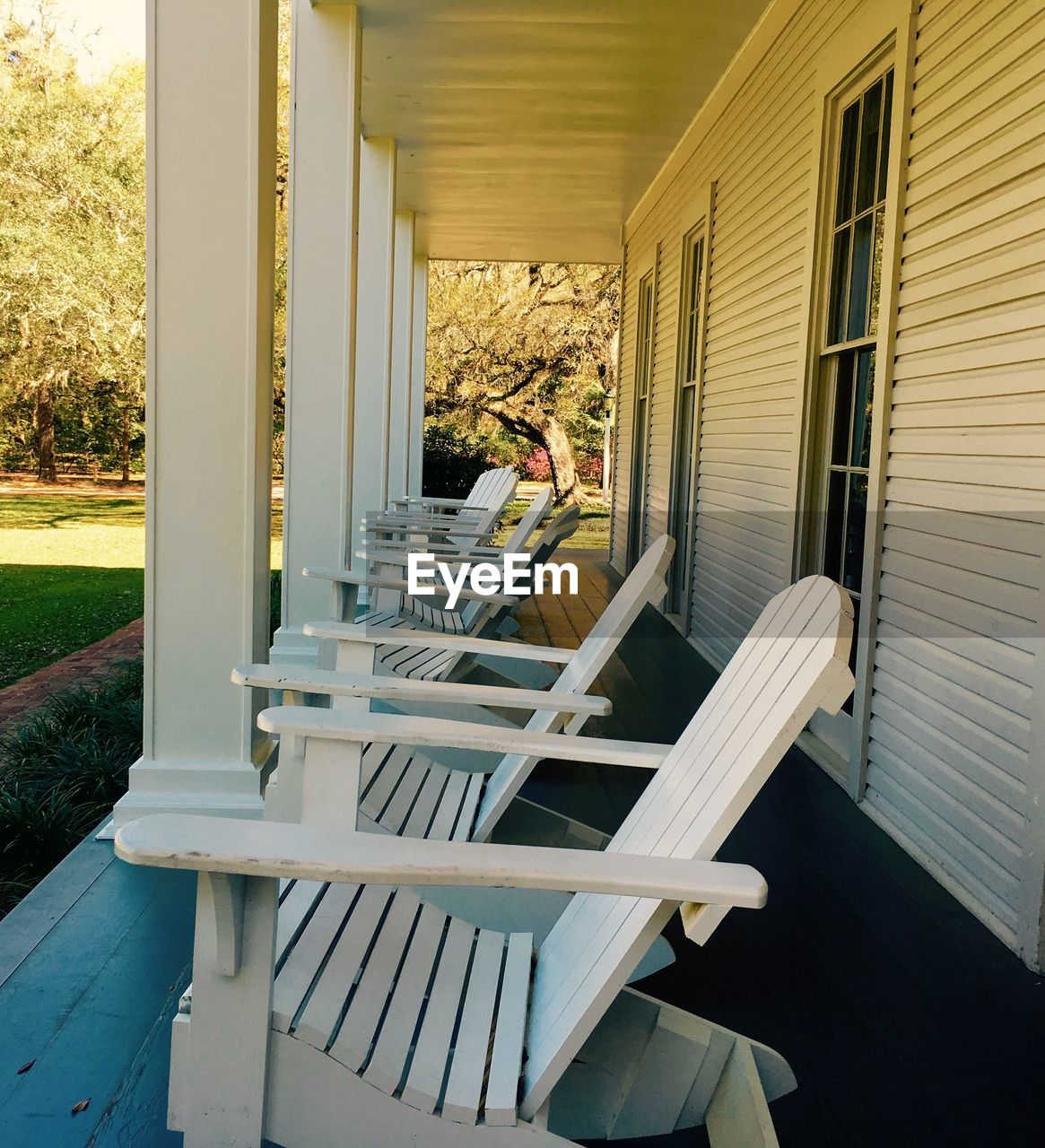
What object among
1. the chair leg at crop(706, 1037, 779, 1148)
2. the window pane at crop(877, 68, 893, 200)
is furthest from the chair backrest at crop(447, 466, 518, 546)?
the chair leg at crop(706, 1037, 779, 1148)

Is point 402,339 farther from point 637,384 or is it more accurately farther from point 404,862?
point 404,862

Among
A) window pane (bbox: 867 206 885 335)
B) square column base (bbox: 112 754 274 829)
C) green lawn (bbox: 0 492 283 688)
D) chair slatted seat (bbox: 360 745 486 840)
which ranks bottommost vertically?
green lawn (bbox: 0 492 283 688)

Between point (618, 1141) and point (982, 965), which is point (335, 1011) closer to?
point (618, 1141)

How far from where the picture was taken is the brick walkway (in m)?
5.35

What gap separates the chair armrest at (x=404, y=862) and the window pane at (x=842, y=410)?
115 inches

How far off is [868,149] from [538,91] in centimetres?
267

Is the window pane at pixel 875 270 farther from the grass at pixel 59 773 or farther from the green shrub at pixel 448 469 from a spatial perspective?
the green shrub at pixel 448 469

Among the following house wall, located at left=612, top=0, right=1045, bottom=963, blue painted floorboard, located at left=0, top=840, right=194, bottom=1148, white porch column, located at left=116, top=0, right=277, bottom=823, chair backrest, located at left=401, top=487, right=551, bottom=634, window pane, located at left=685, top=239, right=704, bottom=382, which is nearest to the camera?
blue painted floorboard, located at left=0, top=840, right=194, bottom=1148

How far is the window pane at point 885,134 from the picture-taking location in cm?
356

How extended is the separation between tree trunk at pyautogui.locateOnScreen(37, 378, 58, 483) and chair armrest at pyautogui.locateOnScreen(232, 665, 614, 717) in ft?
52.9

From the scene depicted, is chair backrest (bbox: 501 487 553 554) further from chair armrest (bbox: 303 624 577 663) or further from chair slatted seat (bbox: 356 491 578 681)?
chair armrest (bbox: 303 624 577 663)

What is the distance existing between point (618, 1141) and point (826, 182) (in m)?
3.41

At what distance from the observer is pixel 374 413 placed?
7273 mm
